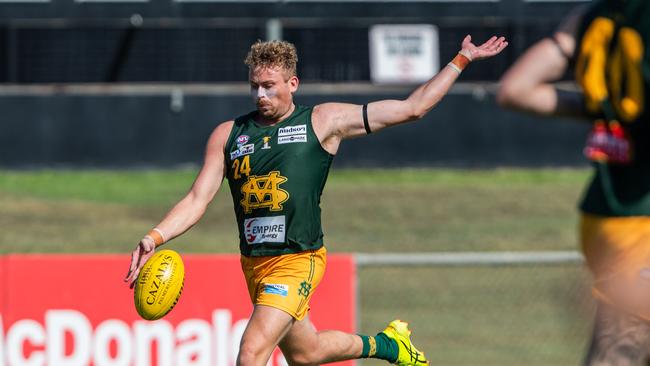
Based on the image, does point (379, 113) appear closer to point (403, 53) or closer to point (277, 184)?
point (277, 184)

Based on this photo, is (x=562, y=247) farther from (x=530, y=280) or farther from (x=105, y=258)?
(x=105, y=258)

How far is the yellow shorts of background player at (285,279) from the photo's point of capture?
7191mm

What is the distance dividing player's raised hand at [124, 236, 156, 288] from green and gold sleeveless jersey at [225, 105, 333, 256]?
657mm

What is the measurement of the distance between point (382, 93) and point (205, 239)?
216 inches

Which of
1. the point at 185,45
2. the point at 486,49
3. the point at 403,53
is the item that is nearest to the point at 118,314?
the point at 486,49

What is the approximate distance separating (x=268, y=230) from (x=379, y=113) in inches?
36.2

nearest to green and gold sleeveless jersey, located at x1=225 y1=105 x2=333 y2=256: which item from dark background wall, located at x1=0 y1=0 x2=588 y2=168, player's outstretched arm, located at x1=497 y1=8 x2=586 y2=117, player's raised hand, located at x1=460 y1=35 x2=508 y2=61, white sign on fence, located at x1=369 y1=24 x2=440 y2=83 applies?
player's raised hand, located at x1=460 y1=35 x2=508 y2=61

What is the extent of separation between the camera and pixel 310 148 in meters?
7.34

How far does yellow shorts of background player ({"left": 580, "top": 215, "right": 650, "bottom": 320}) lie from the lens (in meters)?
4.59

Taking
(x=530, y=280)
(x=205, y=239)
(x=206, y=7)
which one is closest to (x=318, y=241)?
A: (x=530, y=280)

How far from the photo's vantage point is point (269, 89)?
7.29 m

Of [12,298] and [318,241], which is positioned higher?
[318,241]

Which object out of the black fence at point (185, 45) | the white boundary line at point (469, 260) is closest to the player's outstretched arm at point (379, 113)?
the white boundary line at point (469, 260)

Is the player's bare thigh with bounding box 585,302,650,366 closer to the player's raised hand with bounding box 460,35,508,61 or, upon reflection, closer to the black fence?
the player's raised hand with bounding box 460,35,508,61
